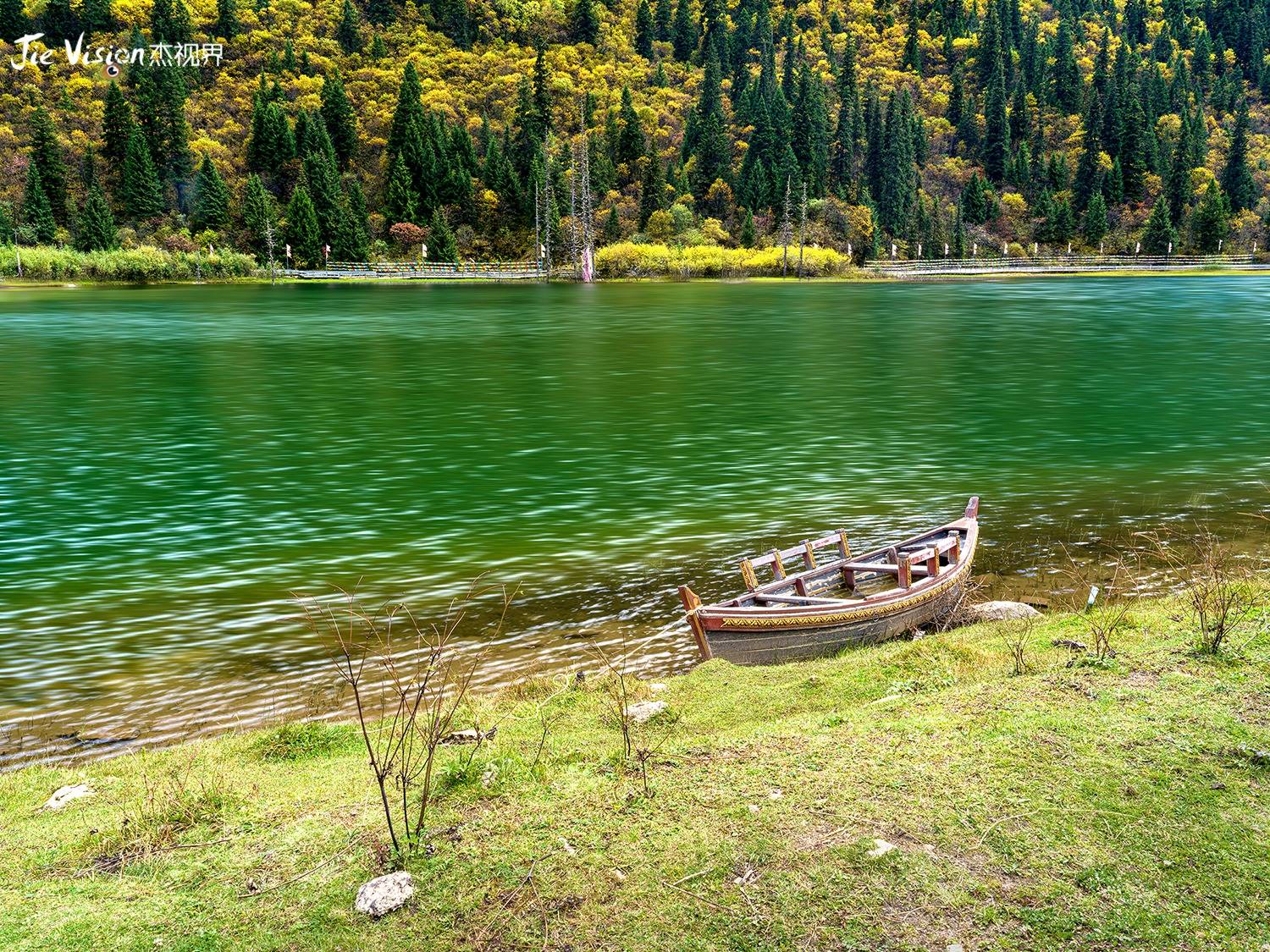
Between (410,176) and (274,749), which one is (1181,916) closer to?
(274,749)

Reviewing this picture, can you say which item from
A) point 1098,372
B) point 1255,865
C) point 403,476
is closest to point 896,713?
point 1255,865

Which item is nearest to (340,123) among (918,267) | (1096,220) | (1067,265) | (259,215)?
(259,215)

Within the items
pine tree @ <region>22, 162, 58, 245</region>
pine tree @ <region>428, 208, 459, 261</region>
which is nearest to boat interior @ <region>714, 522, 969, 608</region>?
pine tree @ <region>428, 208, 459, 261</region>

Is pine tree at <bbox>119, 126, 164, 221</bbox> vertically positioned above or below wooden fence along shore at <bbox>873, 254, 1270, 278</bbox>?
above

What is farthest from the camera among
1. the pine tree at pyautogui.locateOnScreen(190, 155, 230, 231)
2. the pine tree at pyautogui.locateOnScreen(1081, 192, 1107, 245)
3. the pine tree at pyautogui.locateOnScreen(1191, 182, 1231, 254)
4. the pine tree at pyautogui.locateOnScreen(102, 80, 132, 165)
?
the pine tree at pyautogui.locateOnScreen(1081, 192, 1107, 245)

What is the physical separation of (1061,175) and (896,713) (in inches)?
8452

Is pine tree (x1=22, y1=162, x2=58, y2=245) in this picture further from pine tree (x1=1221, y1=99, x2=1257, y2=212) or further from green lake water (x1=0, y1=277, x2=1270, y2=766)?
pine tree (x1=1221, y1=99, x2=1257, y2=212)

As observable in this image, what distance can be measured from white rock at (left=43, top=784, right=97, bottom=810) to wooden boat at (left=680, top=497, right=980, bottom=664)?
6.68 meters

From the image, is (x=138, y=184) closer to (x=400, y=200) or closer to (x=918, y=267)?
(x=400, y=200)

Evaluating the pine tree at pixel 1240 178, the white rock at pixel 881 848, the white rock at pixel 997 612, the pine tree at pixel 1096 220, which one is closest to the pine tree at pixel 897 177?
the pine tree at pixel 1096 220

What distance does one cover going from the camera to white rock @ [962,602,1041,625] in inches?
550

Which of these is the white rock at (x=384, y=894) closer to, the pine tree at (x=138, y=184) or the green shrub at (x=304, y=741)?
the green shrub at (x=304, y=741)

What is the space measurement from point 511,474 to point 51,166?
148 m

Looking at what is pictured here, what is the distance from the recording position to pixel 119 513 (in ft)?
74.7
